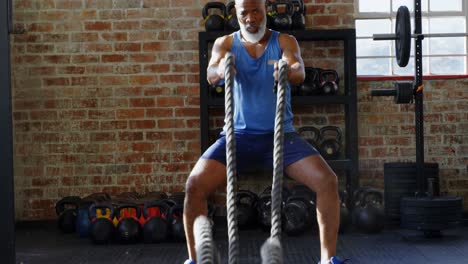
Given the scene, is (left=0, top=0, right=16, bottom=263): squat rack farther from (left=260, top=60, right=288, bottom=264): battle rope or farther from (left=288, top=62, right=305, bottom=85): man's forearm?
(left=260, top=60, right=288, bottom=264): battle rope

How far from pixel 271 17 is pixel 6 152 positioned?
8.83ft

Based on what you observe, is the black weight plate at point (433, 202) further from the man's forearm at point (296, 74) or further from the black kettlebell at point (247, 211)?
the man's forearm at point (296, 74)

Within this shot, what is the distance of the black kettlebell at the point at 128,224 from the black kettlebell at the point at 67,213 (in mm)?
511

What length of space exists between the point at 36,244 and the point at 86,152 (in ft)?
3.47

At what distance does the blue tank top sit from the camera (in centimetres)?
303

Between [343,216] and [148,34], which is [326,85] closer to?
[343,216]

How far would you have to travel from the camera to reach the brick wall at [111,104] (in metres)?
5.70

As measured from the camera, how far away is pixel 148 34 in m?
5.71

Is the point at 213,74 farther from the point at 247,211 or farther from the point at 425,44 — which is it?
the point at 425,44

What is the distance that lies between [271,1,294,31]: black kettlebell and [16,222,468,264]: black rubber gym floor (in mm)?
1513

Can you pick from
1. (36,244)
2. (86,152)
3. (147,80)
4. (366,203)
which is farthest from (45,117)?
(366,203)

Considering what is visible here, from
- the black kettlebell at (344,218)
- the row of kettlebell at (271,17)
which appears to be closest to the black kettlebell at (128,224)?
the black kettlebell at (344,218)

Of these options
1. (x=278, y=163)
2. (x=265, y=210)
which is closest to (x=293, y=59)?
(x=278, y=163)

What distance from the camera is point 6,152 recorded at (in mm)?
3131
